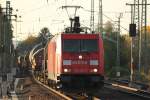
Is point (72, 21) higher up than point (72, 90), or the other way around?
point (72, 21)

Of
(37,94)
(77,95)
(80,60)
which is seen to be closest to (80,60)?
(80,60)

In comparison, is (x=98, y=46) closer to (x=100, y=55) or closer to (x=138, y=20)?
(x=100, y=55)

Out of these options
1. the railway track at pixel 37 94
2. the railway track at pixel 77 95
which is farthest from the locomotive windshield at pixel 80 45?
the railway track at pixel 37 94

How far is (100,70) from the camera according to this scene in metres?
27.5

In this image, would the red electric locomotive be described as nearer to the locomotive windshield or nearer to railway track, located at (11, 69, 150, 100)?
the locomotive windshield

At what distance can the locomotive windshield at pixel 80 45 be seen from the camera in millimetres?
27797

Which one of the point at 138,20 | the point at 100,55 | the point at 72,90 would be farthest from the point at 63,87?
the point at 138,20

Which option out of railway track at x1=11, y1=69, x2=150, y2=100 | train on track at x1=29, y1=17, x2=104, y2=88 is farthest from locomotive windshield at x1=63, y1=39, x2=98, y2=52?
railway track at x1=11, y1=69, x2=150, y2=100

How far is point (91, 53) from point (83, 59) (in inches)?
18.9

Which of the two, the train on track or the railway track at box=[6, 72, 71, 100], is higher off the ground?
the train on track

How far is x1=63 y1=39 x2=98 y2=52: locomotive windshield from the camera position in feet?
91.2

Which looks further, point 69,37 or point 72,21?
point 72,21

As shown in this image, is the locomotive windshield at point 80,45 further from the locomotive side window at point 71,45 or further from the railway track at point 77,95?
the railway track at point 77,95

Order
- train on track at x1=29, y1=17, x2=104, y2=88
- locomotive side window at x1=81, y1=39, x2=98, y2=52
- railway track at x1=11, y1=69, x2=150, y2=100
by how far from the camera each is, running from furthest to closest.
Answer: railway track at x1=11, y1=69, x2=150, y2=100, locomotive side window at x1=81, y1=39, x2=98, y2=52, train on track at x1=29, y1=17, x2=104, y2=88
